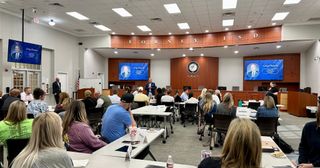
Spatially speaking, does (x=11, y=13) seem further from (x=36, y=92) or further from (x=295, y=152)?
(x=295, y=152)

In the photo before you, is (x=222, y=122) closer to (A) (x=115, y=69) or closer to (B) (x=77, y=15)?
(B) (x=77, y=15)

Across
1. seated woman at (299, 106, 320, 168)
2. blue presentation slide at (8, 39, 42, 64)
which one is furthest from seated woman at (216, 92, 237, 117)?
blue presentation slide at (8, 39, 42, 64)

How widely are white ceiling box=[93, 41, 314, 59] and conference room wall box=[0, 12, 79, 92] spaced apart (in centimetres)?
179

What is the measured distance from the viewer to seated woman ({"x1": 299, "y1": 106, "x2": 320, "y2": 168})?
2793 millimetres

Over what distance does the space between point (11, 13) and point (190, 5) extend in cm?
773

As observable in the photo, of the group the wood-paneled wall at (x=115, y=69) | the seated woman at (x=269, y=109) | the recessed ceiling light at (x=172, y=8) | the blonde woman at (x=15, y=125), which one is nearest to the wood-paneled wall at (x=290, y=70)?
the recessed ceiling light at (x=172, y=8)

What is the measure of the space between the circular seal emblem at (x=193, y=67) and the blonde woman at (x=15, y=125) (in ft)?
46.8

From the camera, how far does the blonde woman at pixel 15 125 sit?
10.5 feet

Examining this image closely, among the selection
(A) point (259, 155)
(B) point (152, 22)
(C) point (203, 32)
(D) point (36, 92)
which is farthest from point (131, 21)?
(A) point (259, 155)

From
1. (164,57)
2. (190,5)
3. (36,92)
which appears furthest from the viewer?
(164,57)

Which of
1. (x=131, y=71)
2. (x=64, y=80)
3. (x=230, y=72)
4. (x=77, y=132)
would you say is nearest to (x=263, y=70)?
(x=230, y=72)

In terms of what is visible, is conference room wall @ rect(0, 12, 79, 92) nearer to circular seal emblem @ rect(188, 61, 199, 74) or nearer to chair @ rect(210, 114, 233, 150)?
circular seal emblem @ rect(188, 61, 199, 74)

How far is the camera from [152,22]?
12148mm

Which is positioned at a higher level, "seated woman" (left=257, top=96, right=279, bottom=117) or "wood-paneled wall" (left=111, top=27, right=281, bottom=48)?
"wood-paneled wall" (left=111, top=27, right=281, bottom=48)
